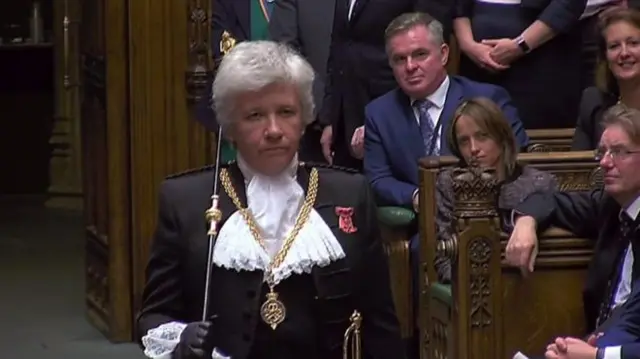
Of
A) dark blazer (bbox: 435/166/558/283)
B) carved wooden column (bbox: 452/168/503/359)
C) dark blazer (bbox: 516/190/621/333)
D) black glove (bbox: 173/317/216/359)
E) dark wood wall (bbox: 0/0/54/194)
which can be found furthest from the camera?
dark wood wall (bbox: 0/0/54/194)

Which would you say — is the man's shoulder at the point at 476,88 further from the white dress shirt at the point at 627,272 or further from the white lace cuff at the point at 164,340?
the white lace cuff at the point at 164,340

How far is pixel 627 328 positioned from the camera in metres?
3.97

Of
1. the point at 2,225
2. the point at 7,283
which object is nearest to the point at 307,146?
the point at 7,283

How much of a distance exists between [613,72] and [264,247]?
7.34 ft

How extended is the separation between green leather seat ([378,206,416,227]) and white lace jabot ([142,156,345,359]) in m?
2.19

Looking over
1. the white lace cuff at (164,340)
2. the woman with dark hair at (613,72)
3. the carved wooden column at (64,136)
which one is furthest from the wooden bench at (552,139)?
the carved wooden column at (64,136)

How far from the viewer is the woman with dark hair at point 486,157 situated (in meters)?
4.56

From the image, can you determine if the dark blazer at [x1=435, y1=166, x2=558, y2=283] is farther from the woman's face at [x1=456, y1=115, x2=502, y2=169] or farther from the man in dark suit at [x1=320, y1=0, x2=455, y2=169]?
the man in dark suit at [x1=320, y1=0, x2=455, y2=169]

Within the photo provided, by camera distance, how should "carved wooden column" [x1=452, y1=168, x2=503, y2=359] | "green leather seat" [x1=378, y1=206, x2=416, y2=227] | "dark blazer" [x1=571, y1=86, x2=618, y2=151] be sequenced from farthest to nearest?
"green leather seat" [x1=378, y1=206, x2=416, y2=227], "dark blazer" [x1=571, y1=86, x2=618, y2=151], "carved wooden column" [x1=452, y1=168, x2=503, y2=359]

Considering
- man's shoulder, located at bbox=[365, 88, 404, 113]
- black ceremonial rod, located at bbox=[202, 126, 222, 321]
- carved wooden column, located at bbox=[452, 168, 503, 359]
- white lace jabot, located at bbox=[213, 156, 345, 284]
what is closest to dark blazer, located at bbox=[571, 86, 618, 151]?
man's shoulder, located at bbox=[365, 88, 404, 113]

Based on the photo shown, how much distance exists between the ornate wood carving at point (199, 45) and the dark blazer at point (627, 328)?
103 inches

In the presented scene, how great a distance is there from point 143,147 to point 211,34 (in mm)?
543

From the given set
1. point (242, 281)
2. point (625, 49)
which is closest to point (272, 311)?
point (242, 281)

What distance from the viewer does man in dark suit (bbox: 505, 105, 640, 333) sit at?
13.5 feet
